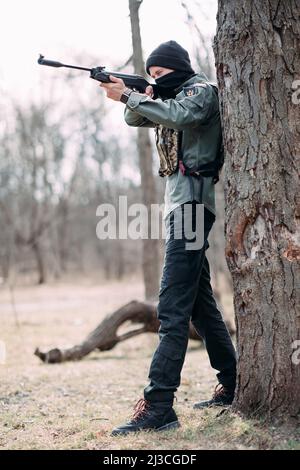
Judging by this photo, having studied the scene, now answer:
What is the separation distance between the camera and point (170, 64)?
3.78 meters

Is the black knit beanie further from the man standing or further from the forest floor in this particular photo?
the forest floor

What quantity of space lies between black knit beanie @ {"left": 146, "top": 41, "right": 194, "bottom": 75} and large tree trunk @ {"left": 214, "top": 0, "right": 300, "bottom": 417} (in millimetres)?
433

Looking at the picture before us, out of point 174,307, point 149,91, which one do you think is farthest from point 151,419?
point 149,91

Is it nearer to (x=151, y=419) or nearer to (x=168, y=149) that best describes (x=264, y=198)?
(x=168, y=149)

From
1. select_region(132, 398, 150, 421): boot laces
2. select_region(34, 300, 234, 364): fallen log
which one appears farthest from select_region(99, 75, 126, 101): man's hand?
select_region(34, 300, 234, 364): fallen log

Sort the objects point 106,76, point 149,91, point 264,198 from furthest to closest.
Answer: point 149,91 < point 106,76 < point 264,198

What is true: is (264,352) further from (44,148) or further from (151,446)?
(44,148)

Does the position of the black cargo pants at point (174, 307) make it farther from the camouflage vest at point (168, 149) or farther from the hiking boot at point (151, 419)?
the camouflage vest at point (168, 149)

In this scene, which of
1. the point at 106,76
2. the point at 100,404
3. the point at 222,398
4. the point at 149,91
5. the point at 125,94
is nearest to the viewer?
the point at 125,94

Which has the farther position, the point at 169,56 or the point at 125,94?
the point at 169,56

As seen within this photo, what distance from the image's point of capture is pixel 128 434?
11.0ft

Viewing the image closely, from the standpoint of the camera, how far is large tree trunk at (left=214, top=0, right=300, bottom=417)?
324cm

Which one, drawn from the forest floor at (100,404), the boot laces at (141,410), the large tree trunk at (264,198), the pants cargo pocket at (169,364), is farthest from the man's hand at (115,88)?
the forest floor at (100,404)

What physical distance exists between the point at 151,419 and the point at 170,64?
222cm
